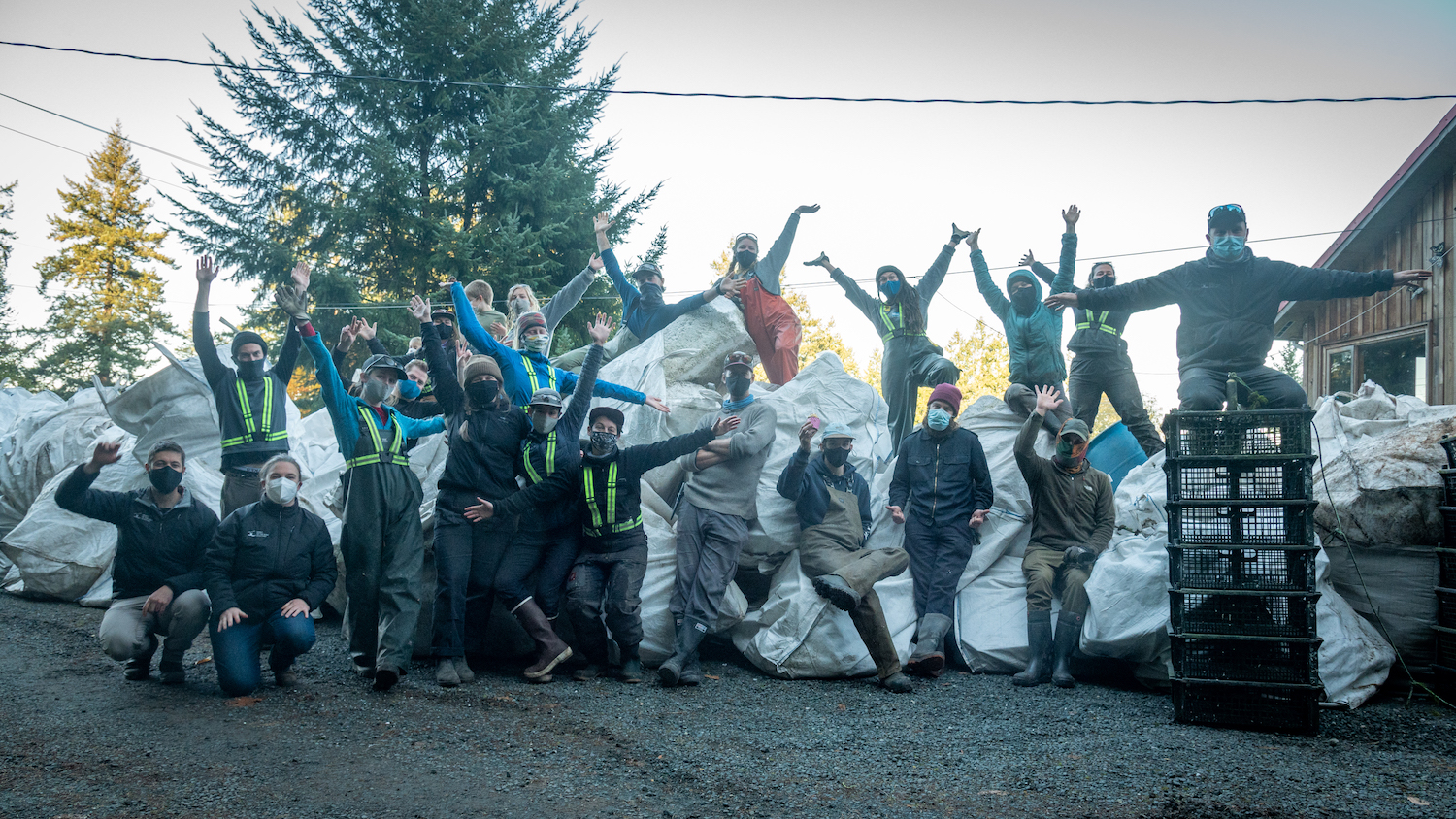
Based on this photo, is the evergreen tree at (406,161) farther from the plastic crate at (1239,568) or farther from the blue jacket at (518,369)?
the plastic crate at (1239,568)

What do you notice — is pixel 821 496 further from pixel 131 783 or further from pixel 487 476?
pixel 131 783

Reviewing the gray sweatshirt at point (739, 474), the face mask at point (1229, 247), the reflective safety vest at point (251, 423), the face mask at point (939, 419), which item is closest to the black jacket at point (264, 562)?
the reflective safety vest at point (251, 423)

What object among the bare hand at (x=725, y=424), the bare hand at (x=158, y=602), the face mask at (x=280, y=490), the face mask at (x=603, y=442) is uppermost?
the bare hand at (x=725, y=424)

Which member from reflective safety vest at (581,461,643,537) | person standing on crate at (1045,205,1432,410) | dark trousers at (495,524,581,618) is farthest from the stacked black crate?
dark trousers at (495,524,581,618)

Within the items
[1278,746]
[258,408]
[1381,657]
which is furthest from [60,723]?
[1381,657]

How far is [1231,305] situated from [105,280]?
3141 centimetres

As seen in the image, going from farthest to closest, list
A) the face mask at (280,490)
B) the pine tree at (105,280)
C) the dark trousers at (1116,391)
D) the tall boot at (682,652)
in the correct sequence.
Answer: the pine tree at (105,280) < the dark trousers at (1116,391) < the tall boot at (682,652) < the face mask at (280,490)

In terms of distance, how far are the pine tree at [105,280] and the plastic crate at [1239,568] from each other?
2641cm

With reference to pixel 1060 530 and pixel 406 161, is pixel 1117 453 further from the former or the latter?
pixel 406 161

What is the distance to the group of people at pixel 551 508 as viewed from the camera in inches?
177

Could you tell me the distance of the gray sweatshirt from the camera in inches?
207

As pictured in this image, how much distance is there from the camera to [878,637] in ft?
15.7

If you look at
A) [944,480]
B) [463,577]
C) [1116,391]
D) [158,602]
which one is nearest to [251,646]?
[158,602]

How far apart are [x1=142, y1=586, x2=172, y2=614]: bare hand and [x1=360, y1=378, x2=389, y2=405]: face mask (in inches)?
53.3
